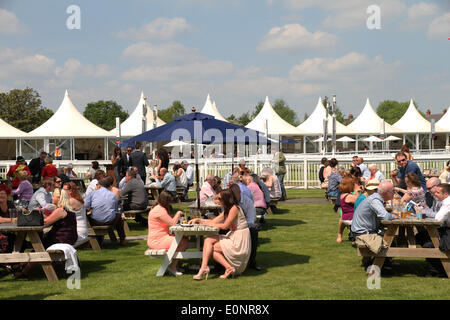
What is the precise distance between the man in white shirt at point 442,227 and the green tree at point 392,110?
109 metres

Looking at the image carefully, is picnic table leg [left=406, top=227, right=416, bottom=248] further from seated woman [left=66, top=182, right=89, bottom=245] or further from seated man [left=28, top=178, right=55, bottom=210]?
seated man [left=28, top=178, right=55, bottom=210]

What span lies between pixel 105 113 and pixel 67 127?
209 ft

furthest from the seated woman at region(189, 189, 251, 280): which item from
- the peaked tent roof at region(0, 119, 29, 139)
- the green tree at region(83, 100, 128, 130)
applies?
the green tree at region(83, 100, 128, 130)

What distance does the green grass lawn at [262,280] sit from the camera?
594cm

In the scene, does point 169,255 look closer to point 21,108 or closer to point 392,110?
point 21,108

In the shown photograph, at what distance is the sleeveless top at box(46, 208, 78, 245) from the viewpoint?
23.3 ft

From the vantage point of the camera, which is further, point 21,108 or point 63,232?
point 21,108

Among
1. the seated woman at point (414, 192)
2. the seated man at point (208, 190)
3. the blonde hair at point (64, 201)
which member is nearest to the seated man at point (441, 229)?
the seated woman at point (414, 192)

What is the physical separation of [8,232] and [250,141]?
5895mm

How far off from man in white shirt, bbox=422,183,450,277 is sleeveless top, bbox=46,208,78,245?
4.68m

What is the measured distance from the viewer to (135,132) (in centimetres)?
3866

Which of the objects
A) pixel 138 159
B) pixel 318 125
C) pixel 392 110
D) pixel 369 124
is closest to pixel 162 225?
pixel 138 159

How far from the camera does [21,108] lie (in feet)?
196
